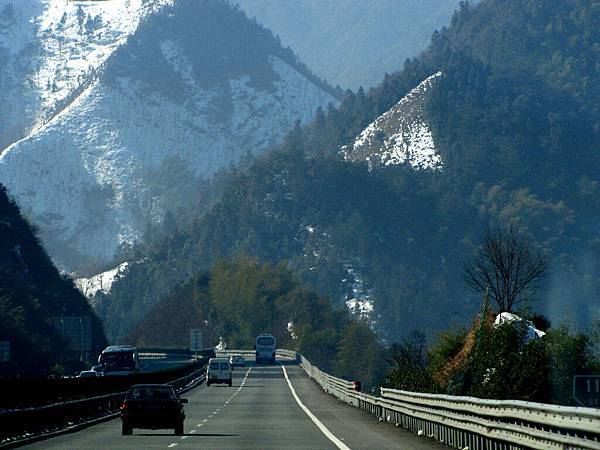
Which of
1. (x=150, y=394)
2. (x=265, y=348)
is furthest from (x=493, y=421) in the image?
(x=265, y=348)

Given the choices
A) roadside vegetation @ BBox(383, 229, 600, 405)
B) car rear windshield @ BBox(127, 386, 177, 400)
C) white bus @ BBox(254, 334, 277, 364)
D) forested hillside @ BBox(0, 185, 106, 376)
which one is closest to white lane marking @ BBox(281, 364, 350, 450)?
roadside vegetation @ BBox(383, 229, 600, 405)

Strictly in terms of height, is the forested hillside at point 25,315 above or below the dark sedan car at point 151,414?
above

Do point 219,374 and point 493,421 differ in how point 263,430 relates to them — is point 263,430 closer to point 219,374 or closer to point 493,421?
point 493,421

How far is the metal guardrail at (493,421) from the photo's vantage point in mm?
22953

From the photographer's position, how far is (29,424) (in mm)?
43781

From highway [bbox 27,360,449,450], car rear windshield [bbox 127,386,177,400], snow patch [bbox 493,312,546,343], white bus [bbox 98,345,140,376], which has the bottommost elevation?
highway [bbox 27,360,449,450]

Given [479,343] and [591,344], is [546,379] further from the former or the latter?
[591,344]

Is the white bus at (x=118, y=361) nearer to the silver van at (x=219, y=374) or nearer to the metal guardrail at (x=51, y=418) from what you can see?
the silver van at (x=219, y=374)

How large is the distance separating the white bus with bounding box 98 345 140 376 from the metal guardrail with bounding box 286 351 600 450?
64033 mm

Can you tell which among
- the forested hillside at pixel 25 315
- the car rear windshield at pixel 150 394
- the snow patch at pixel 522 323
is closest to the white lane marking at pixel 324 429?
the car rear windshield at pixel 150 394

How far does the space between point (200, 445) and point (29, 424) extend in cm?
768

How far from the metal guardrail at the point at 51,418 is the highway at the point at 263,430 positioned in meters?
0.80

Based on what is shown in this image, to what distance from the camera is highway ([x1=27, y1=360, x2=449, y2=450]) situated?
3834 centimetres

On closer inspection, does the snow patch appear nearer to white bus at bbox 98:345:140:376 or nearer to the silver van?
the silver van
